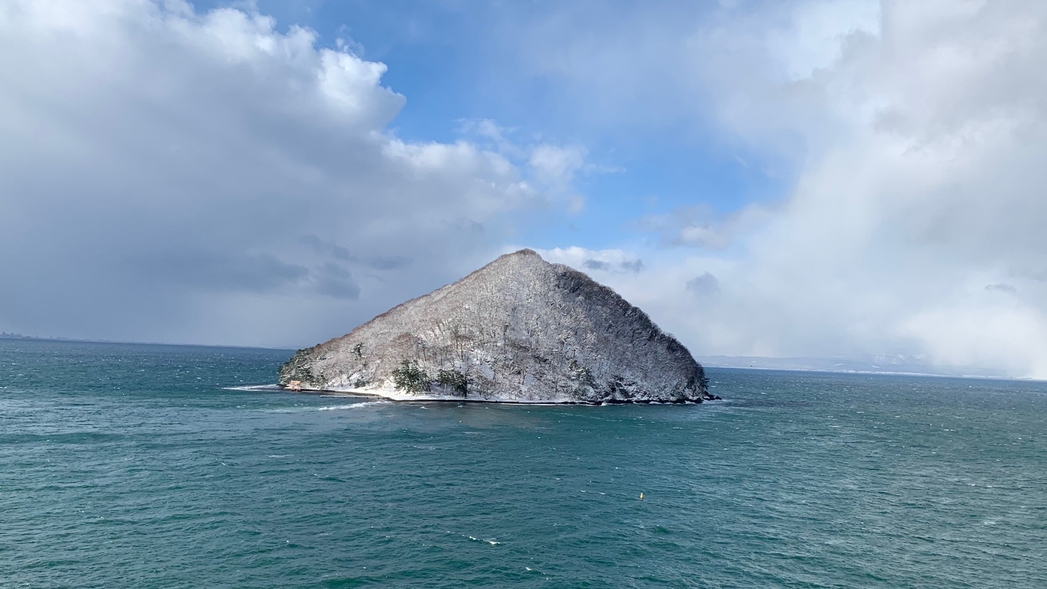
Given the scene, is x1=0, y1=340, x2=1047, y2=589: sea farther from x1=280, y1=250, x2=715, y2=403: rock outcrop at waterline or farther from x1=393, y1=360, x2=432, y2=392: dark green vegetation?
x1=280, y1=250, x2=715, y2=403: rock outcrop at waterline

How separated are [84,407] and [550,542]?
236 ft

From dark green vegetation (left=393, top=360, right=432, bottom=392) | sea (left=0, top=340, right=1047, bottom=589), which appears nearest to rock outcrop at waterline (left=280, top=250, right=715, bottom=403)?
dark green vegetation (left=393, top=360, right=432, bottom=392)

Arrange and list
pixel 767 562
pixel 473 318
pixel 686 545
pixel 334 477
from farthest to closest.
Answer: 1. pixel 473 318
2. pixel 334 477
3. pixel 686 545
4. pixel 767 562

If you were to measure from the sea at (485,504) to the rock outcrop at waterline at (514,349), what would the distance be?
24.4 metres

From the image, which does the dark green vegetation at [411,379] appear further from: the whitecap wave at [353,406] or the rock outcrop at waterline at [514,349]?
the whitecap wave at [353,406]

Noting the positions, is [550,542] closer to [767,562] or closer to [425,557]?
[425,557]

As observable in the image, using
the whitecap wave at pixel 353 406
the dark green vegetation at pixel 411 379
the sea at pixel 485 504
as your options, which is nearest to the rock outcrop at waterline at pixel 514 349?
the dark green vegetation at pixel 411 379

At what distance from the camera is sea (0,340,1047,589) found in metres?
28.3

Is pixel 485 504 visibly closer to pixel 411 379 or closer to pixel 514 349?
pixel 411 379

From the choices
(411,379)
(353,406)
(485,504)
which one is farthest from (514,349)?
(485,504)

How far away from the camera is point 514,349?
103m

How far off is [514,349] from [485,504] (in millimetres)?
63677

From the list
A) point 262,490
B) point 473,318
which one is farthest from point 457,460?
point 473,318

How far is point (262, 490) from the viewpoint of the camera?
39656mm
